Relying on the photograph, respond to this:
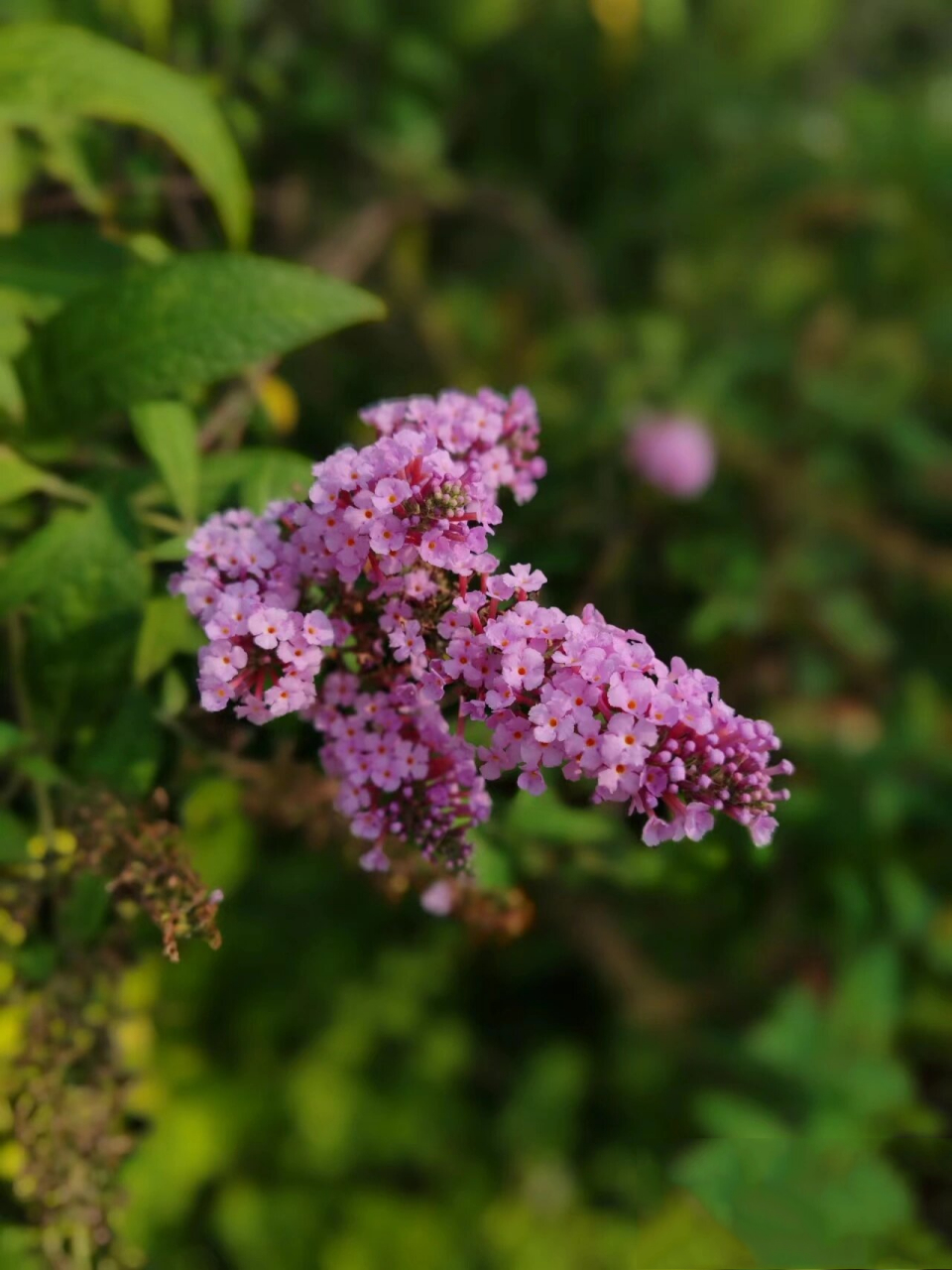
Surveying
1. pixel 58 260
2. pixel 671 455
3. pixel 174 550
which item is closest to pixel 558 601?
pixel 174 550

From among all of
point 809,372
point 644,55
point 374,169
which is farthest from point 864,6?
point 374,169

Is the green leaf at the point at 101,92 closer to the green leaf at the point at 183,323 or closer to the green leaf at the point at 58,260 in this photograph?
the green leaf at the point at 58,260

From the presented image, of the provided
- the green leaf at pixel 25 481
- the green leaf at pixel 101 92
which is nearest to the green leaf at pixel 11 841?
the green leaf at pixel 25 481

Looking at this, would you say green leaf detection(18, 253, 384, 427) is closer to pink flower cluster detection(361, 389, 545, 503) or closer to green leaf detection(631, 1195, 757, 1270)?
pink flower cluster detection(361, 389, 545, 503)

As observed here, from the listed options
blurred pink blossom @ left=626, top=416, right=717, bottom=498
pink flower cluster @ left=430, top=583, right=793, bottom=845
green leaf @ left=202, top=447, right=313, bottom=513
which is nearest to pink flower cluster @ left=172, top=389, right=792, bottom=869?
pink flower cluster @ left=430, top=583, right=793, bottom=845

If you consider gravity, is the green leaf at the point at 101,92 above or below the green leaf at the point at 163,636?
above

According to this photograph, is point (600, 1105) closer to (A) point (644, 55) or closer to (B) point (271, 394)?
(B) point (271, 394)
